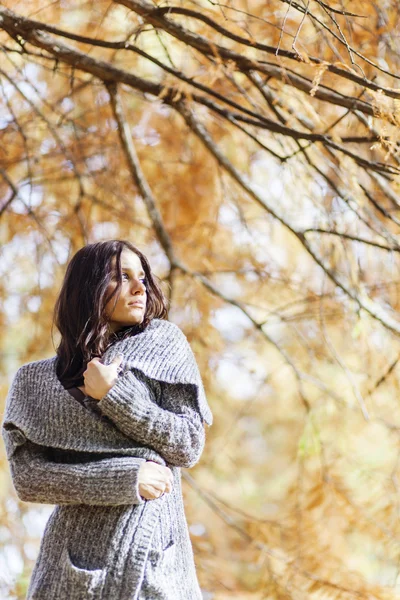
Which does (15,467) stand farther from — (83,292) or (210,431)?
(210,431)

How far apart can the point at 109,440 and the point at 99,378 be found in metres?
0.11

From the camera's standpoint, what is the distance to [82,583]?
126cm

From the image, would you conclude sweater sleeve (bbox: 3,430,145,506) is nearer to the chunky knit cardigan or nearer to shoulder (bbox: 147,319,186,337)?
the chunky knit cardigan

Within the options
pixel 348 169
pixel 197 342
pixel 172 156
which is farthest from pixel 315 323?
pixel 348 169

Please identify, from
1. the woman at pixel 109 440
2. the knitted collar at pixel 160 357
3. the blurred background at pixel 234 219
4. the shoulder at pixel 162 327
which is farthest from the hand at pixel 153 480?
the blurred background at pixel 234 219

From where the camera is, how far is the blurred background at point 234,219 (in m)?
2.01

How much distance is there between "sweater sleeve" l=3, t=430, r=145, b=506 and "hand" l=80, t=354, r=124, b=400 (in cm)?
11

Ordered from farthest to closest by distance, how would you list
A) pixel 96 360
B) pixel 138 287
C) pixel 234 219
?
pixel 234 219 → pixel 138 287 → pixel 96 360

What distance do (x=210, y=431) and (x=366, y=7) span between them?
2.20 m

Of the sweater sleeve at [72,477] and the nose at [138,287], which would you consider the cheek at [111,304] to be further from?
the sweater sleeve at [72,477]

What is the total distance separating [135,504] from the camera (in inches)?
51.6

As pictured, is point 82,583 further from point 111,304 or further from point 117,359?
point 111,304

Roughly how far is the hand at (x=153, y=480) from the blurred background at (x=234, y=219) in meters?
0.77

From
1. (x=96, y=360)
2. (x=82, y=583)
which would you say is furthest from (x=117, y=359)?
(x=82, y=583)
